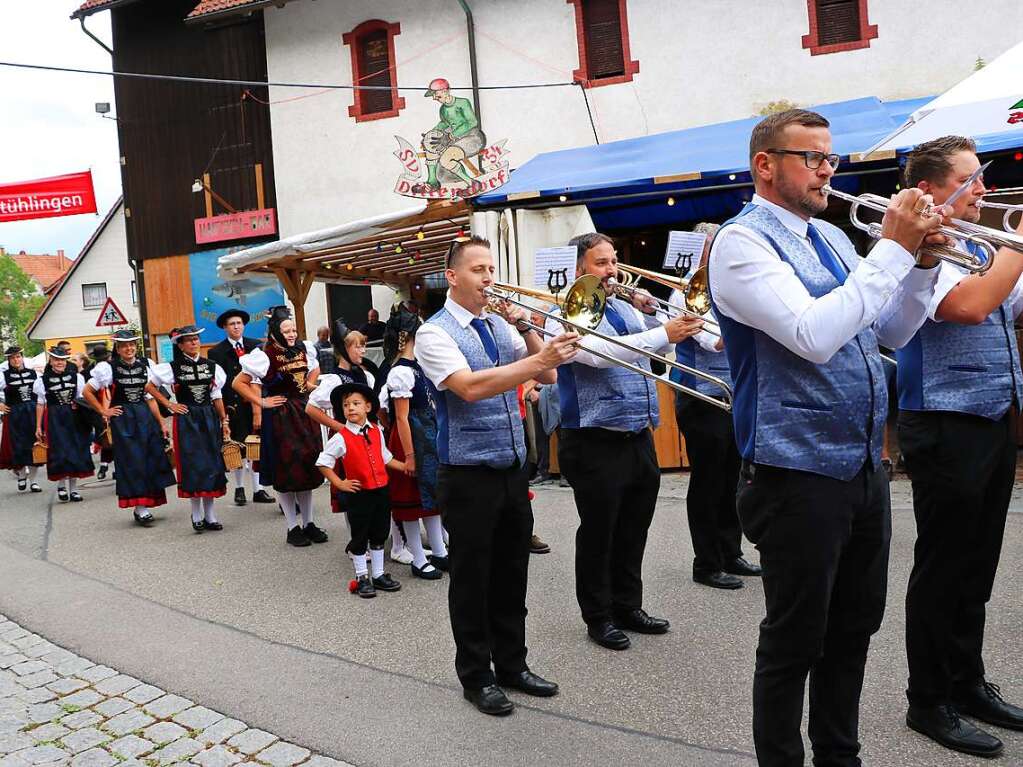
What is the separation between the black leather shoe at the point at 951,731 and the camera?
321cm

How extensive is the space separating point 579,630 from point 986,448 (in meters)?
2.30

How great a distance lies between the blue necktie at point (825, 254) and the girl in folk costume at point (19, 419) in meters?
11.6

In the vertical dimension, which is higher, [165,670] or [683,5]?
[683,5]

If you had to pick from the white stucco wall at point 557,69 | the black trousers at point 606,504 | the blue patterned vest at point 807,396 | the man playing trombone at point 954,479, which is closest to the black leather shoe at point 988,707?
the man playing trombone at point 954,479

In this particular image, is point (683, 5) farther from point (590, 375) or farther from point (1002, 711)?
point (1002, 711)

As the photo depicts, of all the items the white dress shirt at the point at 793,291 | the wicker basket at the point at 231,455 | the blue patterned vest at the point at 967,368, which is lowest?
the wicker basket at the point at 231,455

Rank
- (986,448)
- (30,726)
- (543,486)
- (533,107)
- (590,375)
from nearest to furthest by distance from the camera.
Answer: (986,448)
(30,726)
(590,375)
(543,486)
(533,107)

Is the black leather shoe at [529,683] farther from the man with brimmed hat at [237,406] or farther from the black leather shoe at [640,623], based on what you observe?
the man with brimmed hat at [237,406]

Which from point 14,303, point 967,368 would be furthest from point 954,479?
point 14,303

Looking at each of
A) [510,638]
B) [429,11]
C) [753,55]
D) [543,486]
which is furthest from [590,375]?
[429,11]

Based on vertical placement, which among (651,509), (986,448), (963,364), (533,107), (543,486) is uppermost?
(533,107)

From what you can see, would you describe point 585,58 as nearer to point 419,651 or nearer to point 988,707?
point 419,651

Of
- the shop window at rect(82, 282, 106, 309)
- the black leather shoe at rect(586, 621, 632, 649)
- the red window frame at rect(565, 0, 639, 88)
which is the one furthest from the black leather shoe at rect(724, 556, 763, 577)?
the shop window at rect(82, 282, 106, 309)

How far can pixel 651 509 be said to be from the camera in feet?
16.0
